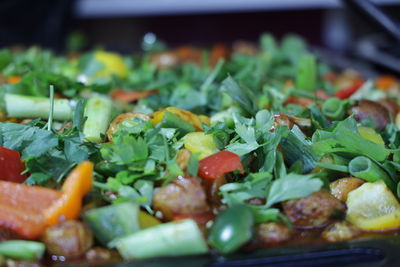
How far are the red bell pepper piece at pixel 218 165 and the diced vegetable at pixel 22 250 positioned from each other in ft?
1.51

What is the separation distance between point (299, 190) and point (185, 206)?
0.30 meters

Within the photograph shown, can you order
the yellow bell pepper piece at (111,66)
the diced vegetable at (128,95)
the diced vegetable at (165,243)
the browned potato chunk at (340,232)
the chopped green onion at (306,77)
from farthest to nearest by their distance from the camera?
1. the yellow bell pepper piece at (111,66)
2. the chopped green onion at (306,77)
3. the diced vegetable at (128,95)
4. the browned potato chunk at (340,232)
5. the diced vegetable at (165,243)

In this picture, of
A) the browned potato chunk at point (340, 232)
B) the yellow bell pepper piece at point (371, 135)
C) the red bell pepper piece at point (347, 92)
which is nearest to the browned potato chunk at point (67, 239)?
the browned potato chunk at point (340, 232)

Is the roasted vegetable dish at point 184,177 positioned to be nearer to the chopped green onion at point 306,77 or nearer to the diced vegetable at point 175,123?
the diced vegetable at point 175,123

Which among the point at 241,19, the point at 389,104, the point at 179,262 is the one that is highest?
the point at 241,19

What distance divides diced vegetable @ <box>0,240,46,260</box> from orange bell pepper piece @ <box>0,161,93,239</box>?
0.18 feet

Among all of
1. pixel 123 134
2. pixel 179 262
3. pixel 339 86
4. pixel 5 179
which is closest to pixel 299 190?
pixel 179 262

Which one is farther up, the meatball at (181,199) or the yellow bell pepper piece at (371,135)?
the yellow bell pepper piece at (371,135)

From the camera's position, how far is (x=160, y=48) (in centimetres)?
331

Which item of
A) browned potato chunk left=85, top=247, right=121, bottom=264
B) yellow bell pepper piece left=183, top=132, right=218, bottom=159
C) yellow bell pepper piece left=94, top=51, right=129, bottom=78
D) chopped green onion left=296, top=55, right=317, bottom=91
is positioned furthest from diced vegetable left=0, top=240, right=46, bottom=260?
chopped green onion left=296, top=55, right=317, bottom=91

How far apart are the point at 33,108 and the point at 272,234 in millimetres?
Answer: 1021

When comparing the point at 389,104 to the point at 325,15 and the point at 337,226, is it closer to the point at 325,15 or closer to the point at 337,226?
the point at 337,226

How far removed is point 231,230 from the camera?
1.18 metres

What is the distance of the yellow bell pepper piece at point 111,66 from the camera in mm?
2670
